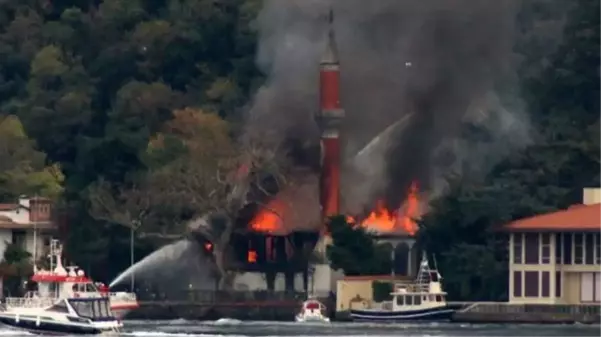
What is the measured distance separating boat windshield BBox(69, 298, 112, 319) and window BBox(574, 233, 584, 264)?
88.9 feet

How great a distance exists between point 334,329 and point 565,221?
554 inches

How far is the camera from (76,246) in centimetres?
16025

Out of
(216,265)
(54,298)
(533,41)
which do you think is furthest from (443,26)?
(54,298)

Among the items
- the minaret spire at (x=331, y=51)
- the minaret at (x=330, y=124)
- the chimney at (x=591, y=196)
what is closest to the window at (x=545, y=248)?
the chimney at (x=591, y=196)

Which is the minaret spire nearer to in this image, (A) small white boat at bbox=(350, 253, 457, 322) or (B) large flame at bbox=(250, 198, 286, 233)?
(B) large flame at bbox=(250, 198, 286, 233)

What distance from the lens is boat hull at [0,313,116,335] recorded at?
126m

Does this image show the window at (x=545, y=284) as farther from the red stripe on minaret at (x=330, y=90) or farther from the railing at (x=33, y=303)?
the railing at (x=33, y=303)

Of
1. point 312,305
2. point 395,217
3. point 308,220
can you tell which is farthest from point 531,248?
point 308,220

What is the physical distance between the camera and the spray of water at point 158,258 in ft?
516

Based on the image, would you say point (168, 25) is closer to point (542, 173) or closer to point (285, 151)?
point (285, 151)

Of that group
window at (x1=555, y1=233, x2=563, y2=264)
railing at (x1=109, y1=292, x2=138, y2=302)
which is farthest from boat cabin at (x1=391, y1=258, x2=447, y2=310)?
railing at (x1=109, y1=292, x2=138, y2=302)

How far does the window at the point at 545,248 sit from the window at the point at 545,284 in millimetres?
536

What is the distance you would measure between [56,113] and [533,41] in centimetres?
2558

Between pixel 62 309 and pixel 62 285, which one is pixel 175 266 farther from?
pixel 62 309
